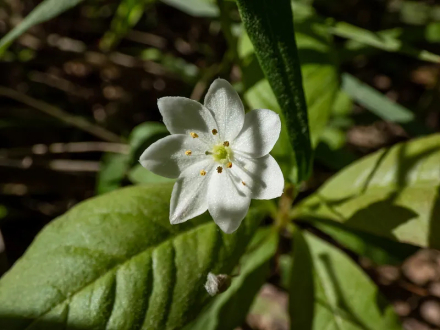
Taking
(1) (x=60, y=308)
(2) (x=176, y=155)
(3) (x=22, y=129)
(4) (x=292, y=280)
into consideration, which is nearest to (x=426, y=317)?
(4) (x=292, y=280)

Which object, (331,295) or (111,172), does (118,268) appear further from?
(111,172)

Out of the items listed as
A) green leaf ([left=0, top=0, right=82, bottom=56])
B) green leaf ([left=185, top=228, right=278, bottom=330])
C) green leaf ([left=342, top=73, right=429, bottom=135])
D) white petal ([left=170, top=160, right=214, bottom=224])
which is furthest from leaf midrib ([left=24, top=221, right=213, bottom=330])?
green leaf ([left=342, top=73, right=429, bottom=135])

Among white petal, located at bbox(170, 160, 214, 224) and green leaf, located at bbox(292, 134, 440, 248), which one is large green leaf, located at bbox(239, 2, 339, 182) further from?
white petal, located at bbox(170, 160, 214, 224)

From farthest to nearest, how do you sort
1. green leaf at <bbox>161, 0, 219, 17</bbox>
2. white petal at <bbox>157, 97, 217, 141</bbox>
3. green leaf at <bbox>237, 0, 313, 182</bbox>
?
green leaf at <bbox>161, 0, 219, 17</bbox> → white petal at <bbox>157, 97, 217, 141</bbox> → green leaf at <bbox>237, 0, 313, 182</bbox>

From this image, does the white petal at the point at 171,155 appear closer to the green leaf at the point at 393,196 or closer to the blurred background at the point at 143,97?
the green leaf at the point at 393,196

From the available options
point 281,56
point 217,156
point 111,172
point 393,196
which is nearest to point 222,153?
point 217,156

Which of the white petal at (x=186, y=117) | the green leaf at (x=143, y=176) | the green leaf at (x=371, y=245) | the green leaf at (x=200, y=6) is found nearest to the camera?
the white petal at (x=186, y=117)

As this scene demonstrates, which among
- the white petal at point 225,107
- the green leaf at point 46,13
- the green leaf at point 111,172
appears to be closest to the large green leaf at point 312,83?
the white petal at point 225,107
